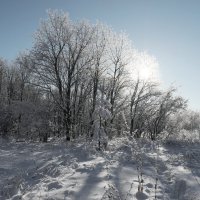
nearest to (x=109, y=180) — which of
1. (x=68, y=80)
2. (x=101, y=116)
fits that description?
(x=101, y=116)

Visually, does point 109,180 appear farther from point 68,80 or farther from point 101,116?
point 68,80

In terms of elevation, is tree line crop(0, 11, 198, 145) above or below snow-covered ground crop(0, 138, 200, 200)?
above

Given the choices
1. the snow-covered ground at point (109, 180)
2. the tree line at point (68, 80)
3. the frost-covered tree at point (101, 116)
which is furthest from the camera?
the tree line at point (68, 80)

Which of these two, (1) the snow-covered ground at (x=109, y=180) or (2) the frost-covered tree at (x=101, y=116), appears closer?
(1) the snow-covered ground at (x=109, y=180)

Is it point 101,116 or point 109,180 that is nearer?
point 109,180

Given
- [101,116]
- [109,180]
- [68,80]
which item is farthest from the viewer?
[68,80]

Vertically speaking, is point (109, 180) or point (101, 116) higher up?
point (101, 116)

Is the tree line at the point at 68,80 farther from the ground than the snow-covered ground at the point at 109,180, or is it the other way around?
the tree line at the point at 68,80

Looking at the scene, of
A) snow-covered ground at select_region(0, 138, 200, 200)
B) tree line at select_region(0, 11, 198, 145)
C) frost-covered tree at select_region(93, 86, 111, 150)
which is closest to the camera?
snow-covered ground at select_region(0, 138, 200, 200)

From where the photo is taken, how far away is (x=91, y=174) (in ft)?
24.0

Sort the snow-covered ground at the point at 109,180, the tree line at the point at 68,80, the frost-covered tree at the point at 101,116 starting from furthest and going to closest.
A: the tree line at the point at 68,80, the frost-covered tree at the point at 101,116, the snow-covered ground at the point at 109,180

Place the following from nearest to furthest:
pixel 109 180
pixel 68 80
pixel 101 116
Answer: pixel 109 180
pixel 101 116
pixel 68 80

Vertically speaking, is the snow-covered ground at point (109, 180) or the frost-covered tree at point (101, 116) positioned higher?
the frost-covered tree at point (101, 116)

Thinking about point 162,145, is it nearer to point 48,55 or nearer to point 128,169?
point 128,169
